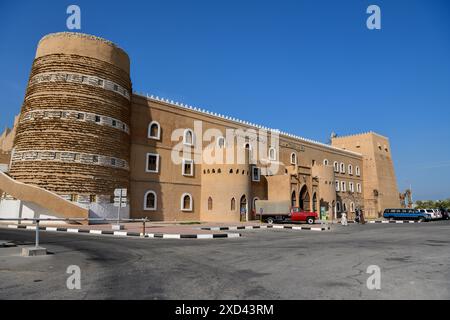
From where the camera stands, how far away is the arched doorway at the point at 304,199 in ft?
113

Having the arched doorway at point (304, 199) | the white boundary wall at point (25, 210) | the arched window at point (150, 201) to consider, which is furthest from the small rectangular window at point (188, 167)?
the arched doorway at point (304, 199)

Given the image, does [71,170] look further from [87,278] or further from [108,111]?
[87,278]

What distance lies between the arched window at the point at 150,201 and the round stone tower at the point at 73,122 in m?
2.56

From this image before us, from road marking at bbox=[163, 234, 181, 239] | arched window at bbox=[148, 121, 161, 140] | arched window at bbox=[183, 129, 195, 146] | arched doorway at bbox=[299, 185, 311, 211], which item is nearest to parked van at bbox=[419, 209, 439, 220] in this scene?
arched doorway at bbox=[299, 185, 311, 211]

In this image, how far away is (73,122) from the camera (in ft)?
70.7

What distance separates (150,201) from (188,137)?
699 centimetres

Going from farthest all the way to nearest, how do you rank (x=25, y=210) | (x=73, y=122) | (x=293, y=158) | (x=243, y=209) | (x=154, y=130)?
1. (x=293, y=158)
2. (x=243, y=209)
3. (x=154, y=130)
4. (x=73, y=122)
5. (x=25, y=210)

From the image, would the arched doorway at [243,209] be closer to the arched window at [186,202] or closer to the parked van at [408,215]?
the arched window at [186,202]

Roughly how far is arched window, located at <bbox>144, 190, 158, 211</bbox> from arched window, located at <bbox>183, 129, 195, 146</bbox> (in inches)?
223

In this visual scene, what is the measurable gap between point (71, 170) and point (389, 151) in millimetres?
50941

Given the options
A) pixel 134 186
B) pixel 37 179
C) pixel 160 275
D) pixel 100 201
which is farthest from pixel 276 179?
pixel 160 275

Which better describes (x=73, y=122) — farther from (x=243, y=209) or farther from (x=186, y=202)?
(x=243, y=209)

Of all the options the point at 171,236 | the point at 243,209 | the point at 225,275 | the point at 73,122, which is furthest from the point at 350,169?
the point at 225,275

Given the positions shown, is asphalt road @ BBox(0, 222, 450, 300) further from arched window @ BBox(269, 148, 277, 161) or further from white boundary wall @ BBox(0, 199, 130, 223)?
arched window @ BBox(269, 148, 277, 161)
